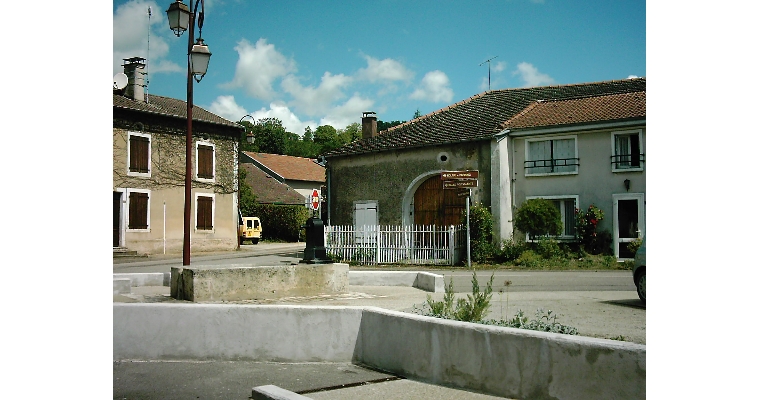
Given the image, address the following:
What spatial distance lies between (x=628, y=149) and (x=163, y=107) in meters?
7.92

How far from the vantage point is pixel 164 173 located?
33.7ft

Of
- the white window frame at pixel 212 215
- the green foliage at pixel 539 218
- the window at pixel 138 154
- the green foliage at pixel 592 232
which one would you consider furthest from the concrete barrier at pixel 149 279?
the green foliage at pixel 539 218

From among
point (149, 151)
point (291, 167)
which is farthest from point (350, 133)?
point (291, 167)

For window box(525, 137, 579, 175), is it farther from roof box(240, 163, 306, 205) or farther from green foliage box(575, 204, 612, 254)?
roof box(240, 163, 306, 205)

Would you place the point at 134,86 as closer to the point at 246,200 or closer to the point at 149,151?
the point at 149,151

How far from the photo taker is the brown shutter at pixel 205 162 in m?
19.2

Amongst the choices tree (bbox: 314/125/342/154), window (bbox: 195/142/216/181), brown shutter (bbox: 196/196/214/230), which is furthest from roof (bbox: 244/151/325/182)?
brown shutter (bbox: 196/196/214/230)

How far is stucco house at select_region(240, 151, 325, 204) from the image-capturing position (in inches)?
1471

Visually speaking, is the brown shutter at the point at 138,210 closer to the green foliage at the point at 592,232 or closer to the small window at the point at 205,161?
the green foliage at the point at 592,232
